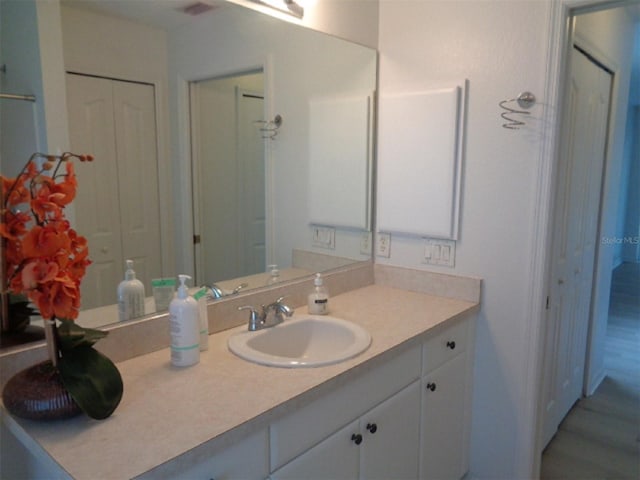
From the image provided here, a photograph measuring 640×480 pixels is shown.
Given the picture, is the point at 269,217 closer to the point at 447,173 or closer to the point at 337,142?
the point at 337,142

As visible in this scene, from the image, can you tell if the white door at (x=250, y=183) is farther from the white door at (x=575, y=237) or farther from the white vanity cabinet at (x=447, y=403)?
the white door at (x=575, y=237)

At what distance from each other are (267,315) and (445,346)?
0.70m

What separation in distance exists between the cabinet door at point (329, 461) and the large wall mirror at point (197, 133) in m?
0.65

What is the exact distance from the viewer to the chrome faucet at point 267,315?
162 centimetres

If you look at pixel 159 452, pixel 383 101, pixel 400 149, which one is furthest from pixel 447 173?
pixel 159 452

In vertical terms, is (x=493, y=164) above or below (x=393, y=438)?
above

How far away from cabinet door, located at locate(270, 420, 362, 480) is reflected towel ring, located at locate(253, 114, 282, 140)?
44.6 inches

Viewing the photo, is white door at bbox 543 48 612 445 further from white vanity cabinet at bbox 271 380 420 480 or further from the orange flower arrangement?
the orange flower arrangement

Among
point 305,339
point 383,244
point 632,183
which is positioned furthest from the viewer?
point 632,183

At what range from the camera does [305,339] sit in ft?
5.79

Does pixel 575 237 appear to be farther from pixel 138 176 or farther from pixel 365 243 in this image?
pixel 138 176

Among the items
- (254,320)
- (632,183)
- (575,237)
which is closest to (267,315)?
(254,320)

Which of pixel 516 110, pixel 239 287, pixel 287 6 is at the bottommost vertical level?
pixel 239 287

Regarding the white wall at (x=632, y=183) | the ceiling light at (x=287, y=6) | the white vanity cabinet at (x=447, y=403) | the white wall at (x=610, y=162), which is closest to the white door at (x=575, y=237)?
the white wall at (x=610, y=162)
